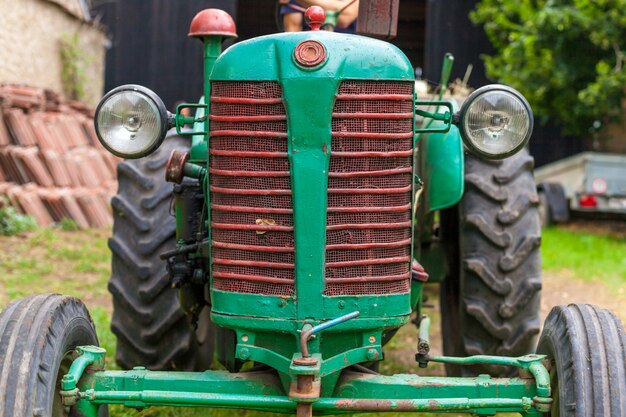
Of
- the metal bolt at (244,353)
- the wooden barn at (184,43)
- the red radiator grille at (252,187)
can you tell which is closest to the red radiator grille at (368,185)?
the red radiator grille at (252,187)

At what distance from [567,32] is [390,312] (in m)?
9.61

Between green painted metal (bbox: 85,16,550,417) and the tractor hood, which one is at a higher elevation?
the tractor hood

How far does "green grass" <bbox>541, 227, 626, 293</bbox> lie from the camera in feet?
28.8

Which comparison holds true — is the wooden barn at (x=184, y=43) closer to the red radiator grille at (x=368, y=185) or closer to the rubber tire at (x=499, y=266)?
the rubber tire at (x=499, y=266)

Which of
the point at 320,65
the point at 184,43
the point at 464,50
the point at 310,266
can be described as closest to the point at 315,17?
the point at 320,65

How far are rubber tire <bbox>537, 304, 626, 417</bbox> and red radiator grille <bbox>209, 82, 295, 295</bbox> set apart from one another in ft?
3.12

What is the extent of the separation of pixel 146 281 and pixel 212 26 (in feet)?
4.17

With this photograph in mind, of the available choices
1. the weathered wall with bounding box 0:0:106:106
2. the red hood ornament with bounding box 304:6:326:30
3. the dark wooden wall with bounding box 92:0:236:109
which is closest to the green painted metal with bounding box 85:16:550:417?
the red hood ornament with bounding box 304:6:326:30

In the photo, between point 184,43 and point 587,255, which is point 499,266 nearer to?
point 587,255

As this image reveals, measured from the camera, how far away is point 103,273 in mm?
7812

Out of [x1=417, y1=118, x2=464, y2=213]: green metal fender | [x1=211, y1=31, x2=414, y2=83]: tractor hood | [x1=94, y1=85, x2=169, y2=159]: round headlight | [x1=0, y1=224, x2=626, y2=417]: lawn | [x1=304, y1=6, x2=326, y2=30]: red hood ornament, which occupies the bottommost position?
[x1=0, y1=224, x2=626, y2=417]: lawn

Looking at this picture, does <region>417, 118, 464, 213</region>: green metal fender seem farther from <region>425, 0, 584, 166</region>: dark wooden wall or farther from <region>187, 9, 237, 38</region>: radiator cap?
<region>425, 0, 584, 166</region>: dark wooden wall

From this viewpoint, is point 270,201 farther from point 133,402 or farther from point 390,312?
point 133,402

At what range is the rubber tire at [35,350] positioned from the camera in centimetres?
276
